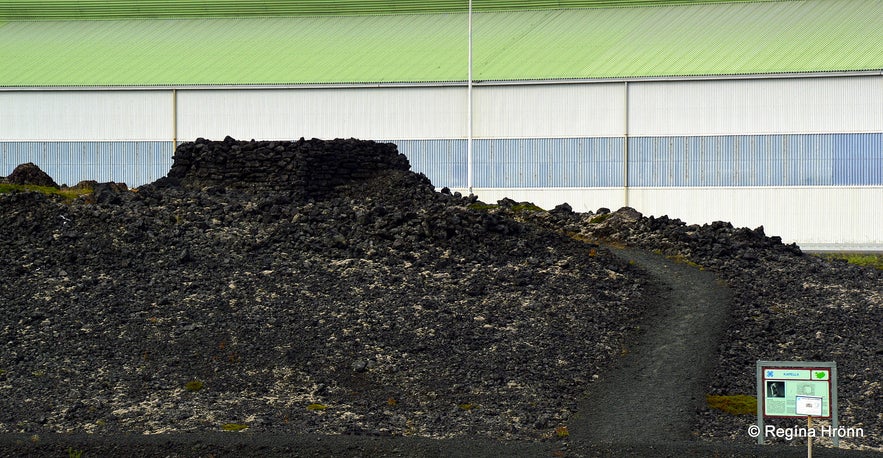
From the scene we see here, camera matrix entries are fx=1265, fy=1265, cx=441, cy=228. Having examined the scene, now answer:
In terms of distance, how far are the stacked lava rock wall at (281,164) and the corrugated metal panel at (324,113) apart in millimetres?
13313

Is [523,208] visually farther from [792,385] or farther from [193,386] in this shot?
[792,385]

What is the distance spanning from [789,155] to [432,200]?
16.9 metres

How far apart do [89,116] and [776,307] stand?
29969 millimetres

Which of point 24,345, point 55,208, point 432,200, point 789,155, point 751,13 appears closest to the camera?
point 24,345

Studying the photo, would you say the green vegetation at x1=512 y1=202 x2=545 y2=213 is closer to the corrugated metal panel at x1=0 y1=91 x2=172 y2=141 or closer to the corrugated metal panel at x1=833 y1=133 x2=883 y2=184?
the corrugated metal panel at x1=833 y1=133 x2=883 y2=184

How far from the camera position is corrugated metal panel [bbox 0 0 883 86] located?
4431 centimetres

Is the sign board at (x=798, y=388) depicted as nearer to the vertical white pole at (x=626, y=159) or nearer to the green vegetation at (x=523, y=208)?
the green vegetation at (x=523, y=208)

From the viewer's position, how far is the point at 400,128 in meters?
44.1

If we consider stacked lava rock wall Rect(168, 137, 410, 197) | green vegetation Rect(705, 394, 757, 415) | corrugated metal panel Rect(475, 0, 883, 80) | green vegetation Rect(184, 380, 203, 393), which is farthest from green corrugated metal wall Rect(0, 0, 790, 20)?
green vegetation Rect(184, 380, 203, 393)

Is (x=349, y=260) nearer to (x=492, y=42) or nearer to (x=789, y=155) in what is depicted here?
(x=789, y=155)

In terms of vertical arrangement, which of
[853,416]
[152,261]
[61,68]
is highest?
[61,68]

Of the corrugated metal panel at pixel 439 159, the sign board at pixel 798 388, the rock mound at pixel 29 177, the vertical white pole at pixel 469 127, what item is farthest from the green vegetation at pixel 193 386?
the corrugated metal panel at pixel 439 159

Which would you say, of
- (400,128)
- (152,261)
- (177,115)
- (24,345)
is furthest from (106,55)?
(24,345)

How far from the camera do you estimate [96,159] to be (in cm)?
4522
